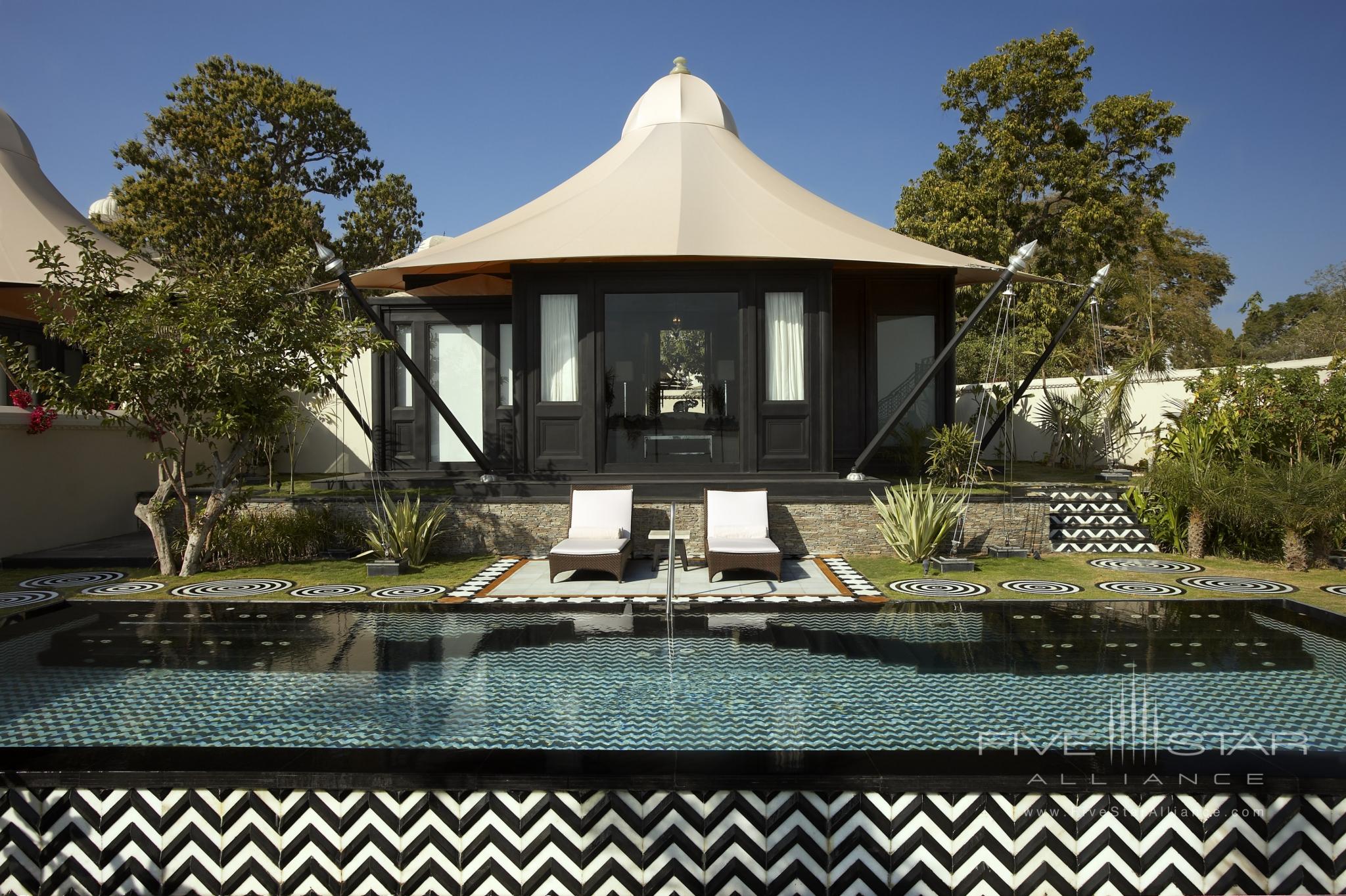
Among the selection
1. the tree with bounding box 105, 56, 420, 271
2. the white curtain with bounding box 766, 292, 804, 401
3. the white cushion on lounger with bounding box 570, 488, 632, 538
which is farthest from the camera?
the tree with bounding box 105, 56, 420, 271

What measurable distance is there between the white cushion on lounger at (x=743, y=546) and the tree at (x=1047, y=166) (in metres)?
14.1

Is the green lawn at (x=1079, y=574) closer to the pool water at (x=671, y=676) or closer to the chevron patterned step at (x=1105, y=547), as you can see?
the chevron patterned step at (x=1105, y=547)

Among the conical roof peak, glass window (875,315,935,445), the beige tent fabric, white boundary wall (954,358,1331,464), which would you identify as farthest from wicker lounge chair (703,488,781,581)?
the beige tent fabric

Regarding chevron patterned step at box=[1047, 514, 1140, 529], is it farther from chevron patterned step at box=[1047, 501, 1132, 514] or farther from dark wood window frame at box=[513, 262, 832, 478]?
dark wood window frame at box=[513, 262, 832, 478]

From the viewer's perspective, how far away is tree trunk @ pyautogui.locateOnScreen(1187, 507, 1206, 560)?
31.7 feet

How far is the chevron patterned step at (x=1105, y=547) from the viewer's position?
10141mm

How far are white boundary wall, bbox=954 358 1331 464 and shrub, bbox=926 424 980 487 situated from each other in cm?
302

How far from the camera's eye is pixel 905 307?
43.3 ft

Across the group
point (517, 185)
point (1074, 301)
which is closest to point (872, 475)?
point (517, 185)

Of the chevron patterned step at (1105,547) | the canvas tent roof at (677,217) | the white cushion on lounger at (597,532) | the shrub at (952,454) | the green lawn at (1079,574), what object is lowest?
the green lawn at (1079,574)

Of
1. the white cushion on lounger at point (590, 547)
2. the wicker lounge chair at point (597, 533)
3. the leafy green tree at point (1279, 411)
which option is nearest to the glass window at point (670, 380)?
the wicker lounge chair at point (597, 533)

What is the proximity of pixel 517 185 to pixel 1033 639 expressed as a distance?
18.8m

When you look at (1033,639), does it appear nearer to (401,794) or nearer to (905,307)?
(401,794)

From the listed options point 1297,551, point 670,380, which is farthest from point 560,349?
point 1297,551
